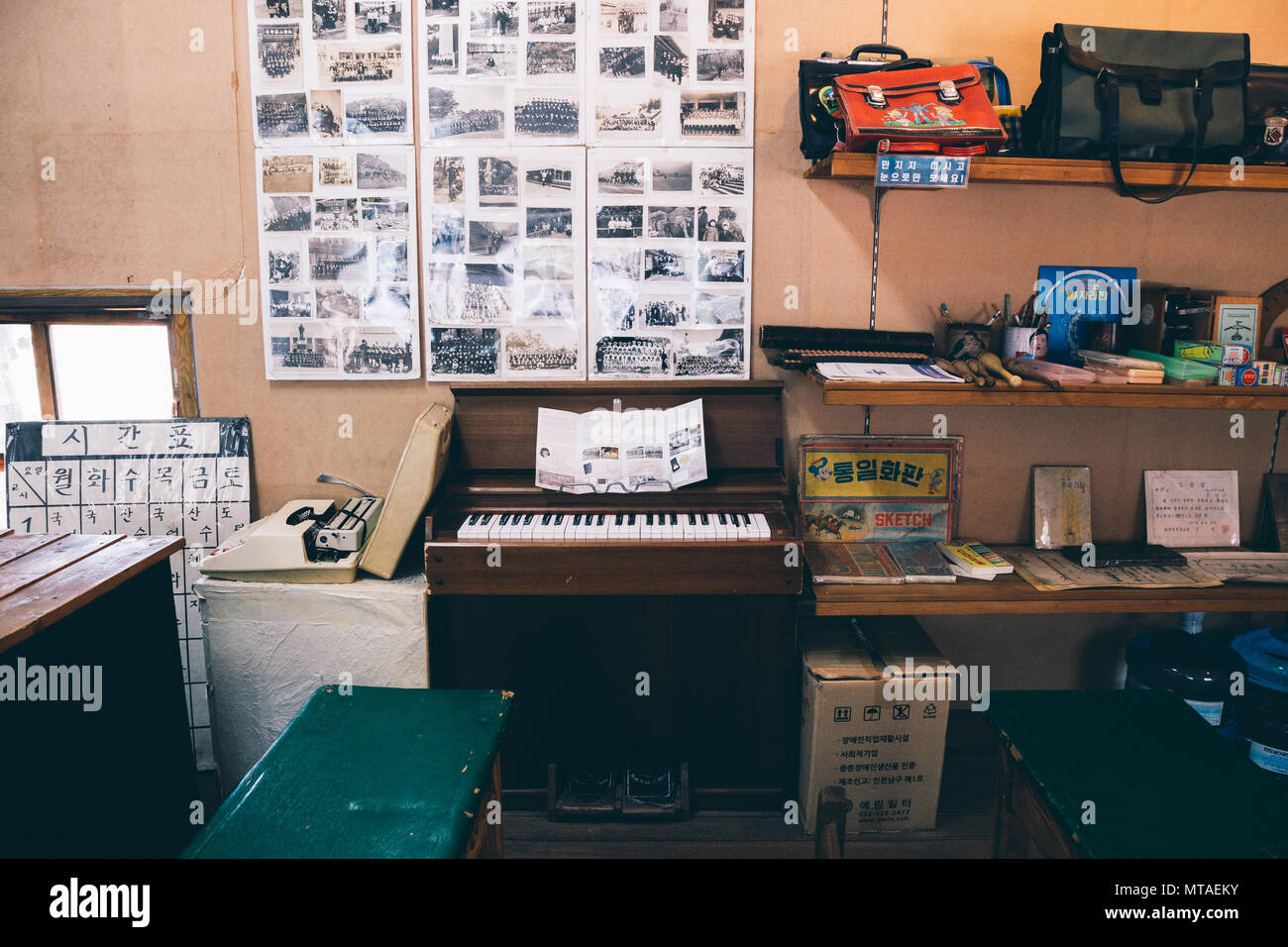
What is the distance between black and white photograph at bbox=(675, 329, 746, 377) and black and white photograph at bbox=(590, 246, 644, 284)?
0.29 meters

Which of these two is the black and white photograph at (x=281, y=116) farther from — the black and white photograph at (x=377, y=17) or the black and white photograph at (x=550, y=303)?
the black and white photograph at (x=550, y=303)

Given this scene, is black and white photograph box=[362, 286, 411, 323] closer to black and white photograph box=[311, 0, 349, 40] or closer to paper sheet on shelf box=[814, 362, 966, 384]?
black and white photograph box=[311, 0, 349, 40]

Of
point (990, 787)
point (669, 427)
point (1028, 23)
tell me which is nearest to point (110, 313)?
point (669, 427)

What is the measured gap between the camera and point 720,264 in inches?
114

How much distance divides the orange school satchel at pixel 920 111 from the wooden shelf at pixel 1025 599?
1373 mm

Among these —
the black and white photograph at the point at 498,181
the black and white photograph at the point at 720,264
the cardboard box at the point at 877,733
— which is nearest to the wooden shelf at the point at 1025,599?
the cardboard box at the point at 877,733

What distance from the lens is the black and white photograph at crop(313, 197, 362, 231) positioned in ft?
9.47

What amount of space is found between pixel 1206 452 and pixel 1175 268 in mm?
722

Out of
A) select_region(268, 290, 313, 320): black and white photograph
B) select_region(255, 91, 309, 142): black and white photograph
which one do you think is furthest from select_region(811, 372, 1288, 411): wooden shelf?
select_region(255, 91, 309, 142): black and white photograph

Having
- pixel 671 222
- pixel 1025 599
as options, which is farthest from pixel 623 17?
pixel 1025 599

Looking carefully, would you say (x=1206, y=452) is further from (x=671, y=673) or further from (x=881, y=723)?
(x=671, y=673)

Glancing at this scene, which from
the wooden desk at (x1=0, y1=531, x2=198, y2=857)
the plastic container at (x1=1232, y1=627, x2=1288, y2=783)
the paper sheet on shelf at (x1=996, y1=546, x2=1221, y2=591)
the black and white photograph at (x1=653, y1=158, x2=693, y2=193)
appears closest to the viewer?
the wooden desk at (x1=0, y1=531, x2=198, y2=857)

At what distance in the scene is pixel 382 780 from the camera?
1.61m

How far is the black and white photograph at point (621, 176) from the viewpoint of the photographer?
9.32 feet
